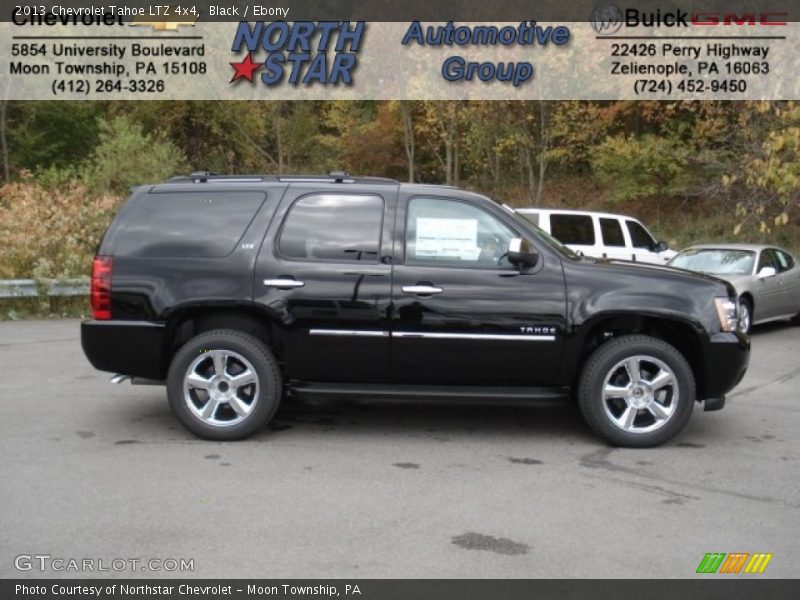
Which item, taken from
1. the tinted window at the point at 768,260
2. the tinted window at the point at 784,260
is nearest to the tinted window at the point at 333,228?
the tinted window at the point at 768,260

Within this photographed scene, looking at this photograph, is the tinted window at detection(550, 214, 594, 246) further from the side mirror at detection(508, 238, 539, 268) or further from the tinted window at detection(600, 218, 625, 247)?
the side mirror at detection(508, 238, 539, 268)

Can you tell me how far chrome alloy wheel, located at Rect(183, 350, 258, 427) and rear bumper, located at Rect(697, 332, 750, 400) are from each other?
3.41 m

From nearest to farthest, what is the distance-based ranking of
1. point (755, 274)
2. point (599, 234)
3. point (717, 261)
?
point (755, 274)
point (717, 261)
point (599, 234)

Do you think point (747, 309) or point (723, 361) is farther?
point (747, 309)

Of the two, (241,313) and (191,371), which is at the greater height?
(241,313)

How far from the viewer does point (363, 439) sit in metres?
6.66

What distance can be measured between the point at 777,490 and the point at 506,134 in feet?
87.6

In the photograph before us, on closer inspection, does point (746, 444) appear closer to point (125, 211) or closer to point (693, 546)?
point (693, 546)

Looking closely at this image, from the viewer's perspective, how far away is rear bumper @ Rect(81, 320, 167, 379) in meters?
6.52

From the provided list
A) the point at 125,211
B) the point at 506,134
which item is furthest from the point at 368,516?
the point at 506,134

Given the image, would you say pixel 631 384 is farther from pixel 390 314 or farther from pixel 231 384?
pixel 231 384

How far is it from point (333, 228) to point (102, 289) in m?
1.83

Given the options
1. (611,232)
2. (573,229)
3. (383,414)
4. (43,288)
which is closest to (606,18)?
(611,232)

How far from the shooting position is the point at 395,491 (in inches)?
211
